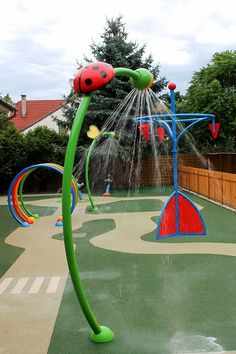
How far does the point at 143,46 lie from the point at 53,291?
18093 mm

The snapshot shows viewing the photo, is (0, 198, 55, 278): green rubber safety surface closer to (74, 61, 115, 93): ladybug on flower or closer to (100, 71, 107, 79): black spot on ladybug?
(74, 61, 115, 93): ladybug on flower

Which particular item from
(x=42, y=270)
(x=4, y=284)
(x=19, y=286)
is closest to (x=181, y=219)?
(x=42, y=270)

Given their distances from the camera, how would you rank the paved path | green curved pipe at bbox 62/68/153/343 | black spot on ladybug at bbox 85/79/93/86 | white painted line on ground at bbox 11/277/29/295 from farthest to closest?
white painted line on ground at bbox 11/277/29/295
the paved path
black spot on ladybug at bbox 85/79/93/86
green curved pipe at bbox 62/68/153/343

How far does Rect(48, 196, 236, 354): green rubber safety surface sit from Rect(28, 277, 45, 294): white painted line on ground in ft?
1.41

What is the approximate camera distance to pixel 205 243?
8547 millimetres

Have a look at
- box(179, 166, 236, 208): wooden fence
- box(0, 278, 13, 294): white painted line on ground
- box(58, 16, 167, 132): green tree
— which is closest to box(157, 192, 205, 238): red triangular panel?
box(0, 278, 13, 294): white painted line on ground

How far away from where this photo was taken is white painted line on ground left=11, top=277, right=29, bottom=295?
5.82 m

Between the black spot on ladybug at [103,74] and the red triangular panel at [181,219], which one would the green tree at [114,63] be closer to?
the red triangular panel at [181,219]

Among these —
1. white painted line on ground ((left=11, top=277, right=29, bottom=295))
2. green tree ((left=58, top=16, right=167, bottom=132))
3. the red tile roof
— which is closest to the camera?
white painted line on ground ((left=11, top=277, right=29, bottom=295))

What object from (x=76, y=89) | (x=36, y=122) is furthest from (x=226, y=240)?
(x=36, y=122)

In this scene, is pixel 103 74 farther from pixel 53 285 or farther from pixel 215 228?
pixel 215 228

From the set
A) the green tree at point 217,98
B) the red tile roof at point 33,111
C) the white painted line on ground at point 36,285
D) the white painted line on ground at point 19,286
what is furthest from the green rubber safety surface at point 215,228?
the red tile roof at point 33,111

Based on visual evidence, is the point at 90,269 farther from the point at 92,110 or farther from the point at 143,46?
the point at 143,46

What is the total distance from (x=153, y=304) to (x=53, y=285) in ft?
5.50
